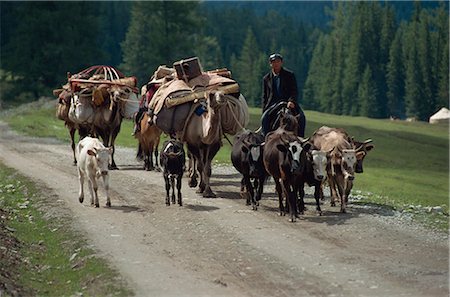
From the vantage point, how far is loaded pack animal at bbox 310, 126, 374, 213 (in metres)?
17.9

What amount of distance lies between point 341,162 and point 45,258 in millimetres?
6219

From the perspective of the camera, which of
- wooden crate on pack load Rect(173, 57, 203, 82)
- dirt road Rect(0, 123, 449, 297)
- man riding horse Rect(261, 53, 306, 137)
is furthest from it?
wooden crate on pack load Rect(173, 57, 203, 82)

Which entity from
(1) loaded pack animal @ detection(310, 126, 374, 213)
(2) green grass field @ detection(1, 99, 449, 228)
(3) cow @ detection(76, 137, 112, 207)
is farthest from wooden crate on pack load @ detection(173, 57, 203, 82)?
(2) green grass field @ detection(1, 99, 449, 228)

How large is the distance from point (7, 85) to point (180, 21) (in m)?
16.9

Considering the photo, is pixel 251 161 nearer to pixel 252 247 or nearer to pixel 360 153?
pixel 360 153

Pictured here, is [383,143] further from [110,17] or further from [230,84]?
[110,17]

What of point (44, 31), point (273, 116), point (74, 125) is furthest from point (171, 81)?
point (44, 31)

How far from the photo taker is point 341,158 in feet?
59.0

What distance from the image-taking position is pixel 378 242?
49.8 ft

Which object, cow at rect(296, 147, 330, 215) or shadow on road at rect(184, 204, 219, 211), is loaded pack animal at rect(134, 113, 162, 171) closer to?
shadow on road at rect(184, 204, 219, 211)

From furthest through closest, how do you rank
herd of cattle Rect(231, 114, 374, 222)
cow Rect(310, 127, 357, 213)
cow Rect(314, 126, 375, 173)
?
1. cow Rect(314, 126, 375, 173)
2. cow Rect(310, 127, 357, 213)
3. herd of cattle Rect(231, 114, 374, 222)

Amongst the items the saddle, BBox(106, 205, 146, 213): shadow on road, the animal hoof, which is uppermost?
the saddle

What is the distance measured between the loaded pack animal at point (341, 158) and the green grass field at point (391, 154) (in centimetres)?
202

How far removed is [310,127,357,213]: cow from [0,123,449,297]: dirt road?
1.75 feet
